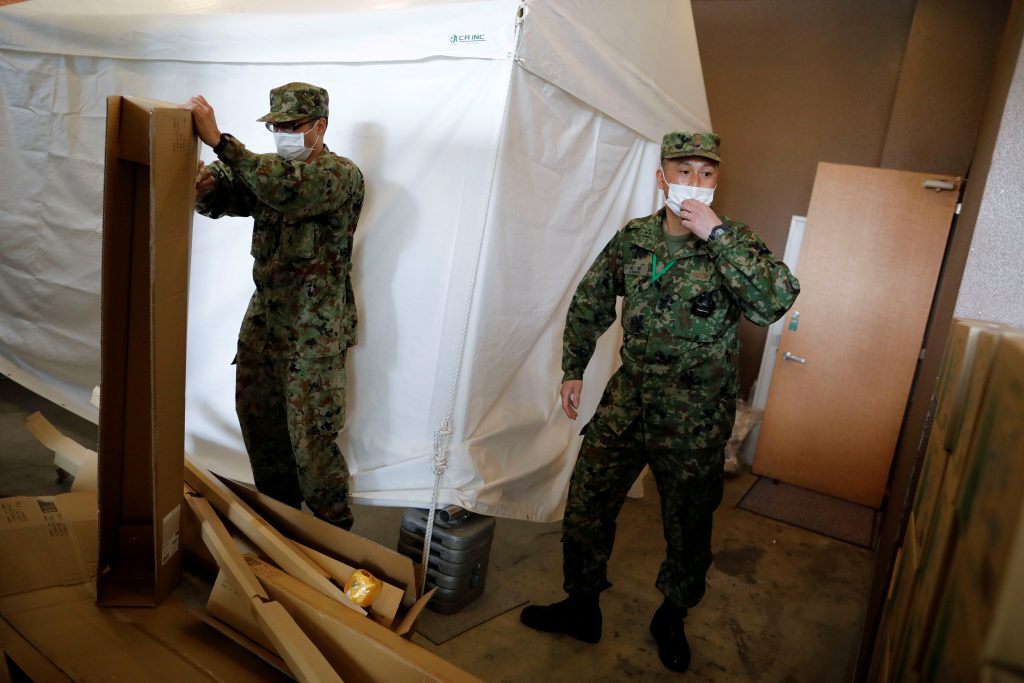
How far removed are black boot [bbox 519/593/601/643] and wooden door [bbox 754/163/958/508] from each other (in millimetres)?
2146

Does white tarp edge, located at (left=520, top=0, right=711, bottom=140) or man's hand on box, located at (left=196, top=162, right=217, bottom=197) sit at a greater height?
white tarp edge, located at (left=520, top=0, right=711, bottom=140)

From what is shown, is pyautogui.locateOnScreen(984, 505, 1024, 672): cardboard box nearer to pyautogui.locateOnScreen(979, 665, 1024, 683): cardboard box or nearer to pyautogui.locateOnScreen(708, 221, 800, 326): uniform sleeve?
pyautogui.locateOnScreen(979, 665, 1024, 683): cardboard box

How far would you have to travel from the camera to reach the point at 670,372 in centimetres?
181

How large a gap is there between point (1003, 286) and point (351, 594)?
1538 millimetres

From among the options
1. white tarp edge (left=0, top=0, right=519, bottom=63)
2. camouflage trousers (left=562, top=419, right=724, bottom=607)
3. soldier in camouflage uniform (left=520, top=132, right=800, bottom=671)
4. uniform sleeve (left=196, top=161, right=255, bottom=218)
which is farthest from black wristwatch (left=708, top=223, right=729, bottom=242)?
uniform sleeve (left=196, top=161, right=255, bottom=218)

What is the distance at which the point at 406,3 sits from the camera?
1955 mm

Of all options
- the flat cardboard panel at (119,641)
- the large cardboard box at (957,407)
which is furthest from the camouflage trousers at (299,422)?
the large cardboard box at (957,407)

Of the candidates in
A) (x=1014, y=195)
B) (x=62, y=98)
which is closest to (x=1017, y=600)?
(x=1014, y=195)

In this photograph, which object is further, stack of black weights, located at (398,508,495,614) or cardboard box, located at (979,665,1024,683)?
stack of black weights, located at (398,508,495,614)

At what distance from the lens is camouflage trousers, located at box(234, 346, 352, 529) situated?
6.36ft

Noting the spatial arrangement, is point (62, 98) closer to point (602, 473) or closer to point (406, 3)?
point (406, 3)

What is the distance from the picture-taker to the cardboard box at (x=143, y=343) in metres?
1.26

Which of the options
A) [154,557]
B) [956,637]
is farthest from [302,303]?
[956,637]

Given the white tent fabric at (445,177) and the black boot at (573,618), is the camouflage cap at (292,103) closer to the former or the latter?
the white tent fabric at (445,177)
